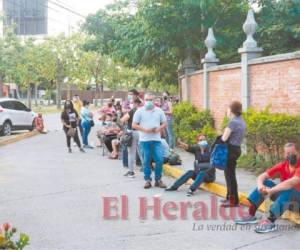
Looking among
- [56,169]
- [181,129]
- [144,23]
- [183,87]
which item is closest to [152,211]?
[56,169]

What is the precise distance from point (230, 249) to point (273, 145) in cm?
526

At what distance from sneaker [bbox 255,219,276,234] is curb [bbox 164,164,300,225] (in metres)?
0.42

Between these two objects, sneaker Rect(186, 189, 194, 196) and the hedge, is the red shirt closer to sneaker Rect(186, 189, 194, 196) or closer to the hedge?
sneaker Rect(186, 189, 194, 196)

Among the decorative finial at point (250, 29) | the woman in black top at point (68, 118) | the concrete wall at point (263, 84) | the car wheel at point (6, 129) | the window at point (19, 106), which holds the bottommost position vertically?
the car wheel at point (6, 129)

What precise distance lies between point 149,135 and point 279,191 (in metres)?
3.38

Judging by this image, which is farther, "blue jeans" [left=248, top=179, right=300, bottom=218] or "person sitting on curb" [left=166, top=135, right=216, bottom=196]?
"person sitting on curb" [left=166, top=135, right=216, bottom=196]

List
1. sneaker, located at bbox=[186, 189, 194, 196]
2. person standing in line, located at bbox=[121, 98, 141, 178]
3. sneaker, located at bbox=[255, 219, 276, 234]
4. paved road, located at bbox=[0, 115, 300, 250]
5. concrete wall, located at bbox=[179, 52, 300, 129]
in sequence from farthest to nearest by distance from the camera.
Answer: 1. concrete wall, located at bbox=[179, 52, 300, 129]
2. person standing in line, located at bbox=[121, 98, 141, 178]
3. sneaker, located at bbox=[186, 189, 194, 196]
4. sneaker, located at bbox=[255, 219, 276, 234]
5. paved road, located at bbox=[0, 115, 300, 250]

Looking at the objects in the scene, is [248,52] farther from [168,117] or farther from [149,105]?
[149,105]

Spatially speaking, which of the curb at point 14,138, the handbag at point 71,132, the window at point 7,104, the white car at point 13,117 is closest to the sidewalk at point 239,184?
the handbag at point 71,132

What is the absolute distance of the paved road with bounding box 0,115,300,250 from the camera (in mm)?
6102

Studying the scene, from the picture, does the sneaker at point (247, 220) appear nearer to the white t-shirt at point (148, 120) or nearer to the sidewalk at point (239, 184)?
the sidewalk at point (239, 184)

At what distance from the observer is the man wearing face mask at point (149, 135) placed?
9469 millimetres

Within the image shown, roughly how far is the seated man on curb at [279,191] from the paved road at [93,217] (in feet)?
0.68

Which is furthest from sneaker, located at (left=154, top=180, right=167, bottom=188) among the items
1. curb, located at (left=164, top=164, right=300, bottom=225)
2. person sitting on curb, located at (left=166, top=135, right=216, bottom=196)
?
curb, located at (left=164, top=164, right=300, bottom=225)
